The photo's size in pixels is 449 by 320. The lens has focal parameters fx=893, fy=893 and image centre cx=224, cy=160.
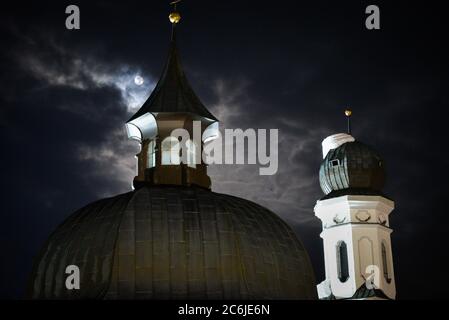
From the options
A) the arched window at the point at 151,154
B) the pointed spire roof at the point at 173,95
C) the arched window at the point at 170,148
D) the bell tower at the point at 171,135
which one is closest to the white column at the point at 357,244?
the bell tower at the point at 171,135

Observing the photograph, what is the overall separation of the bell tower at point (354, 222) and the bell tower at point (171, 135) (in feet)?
64.1

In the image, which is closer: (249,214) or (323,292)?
(249,214)

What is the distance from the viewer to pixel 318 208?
60781mm

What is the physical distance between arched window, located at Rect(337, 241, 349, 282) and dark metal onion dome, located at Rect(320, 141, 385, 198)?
3.47 meters

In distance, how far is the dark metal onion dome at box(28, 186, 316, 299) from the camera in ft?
108

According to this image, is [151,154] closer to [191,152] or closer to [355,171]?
[191,152]

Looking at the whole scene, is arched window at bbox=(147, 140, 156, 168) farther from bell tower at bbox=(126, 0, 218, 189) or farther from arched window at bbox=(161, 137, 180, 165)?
arched window at bbox=(161, 137, 180, 165)

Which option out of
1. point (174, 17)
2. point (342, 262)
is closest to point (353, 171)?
point (342, 262)

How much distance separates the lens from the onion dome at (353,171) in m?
59.6

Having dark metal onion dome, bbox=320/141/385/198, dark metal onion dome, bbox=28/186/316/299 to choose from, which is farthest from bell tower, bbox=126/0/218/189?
dark metal onion dome, bbox=320/141/385/198

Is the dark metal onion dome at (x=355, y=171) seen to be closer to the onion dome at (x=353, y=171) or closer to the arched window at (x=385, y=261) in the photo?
the onion dome at (x=353, y=171)
